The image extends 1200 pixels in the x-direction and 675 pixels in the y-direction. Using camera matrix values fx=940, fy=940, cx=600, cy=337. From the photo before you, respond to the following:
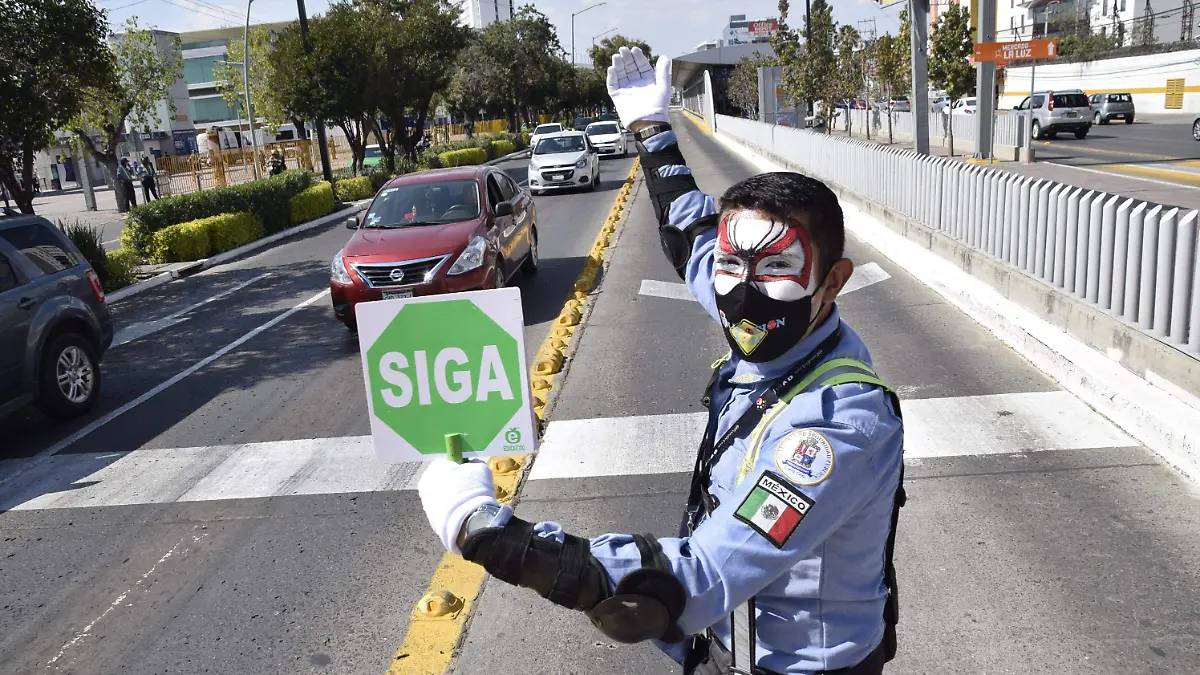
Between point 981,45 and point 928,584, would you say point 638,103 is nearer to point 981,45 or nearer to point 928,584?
point 928,584

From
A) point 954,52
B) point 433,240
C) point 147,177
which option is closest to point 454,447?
point 433,240

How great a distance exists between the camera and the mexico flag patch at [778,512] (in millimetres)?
1616

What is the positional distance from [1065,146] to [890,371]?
28445 mm

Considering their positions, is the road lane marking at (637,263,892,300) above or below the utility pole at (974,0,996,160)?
below

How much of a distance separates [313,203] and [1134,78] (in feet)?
161

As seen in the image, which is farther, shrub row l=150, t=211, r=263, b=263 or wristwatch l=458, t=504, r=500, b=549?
shrub row l=150, t=211, r=263, b=263

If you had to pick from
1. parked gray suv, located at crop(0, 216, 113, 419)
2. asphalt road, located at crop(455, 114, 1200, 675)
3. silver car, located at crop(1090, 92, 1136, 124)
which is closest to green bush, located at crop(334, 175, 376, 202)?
parked gray suv, located at crop(0, 216, 113, 419)

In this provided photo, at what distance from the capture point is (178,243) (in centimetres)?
1741

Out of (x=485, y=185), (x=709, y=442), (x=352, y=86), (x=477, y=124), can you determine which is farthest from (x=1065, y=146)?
(x=477, y=124)

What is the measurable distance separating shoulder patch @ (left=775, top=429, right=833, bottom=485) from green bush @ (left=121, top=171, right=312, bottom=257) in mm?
18132

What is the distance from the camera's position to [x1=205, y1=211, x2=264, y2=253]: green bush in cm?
1842

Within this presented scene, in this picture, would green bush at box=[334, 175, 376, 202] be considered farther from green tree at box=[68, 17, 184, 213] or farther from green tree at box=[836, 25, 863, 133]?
green tree at box=[836, 25, 863, 133]

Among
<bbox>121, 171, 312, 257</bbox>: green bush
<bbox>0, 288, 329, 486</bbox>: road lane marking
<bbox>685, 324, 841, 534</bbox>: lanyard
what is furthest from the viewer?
<bbox>121, 171, 312, 257</bbox>: green bush

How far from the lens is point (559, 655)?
155 inches
